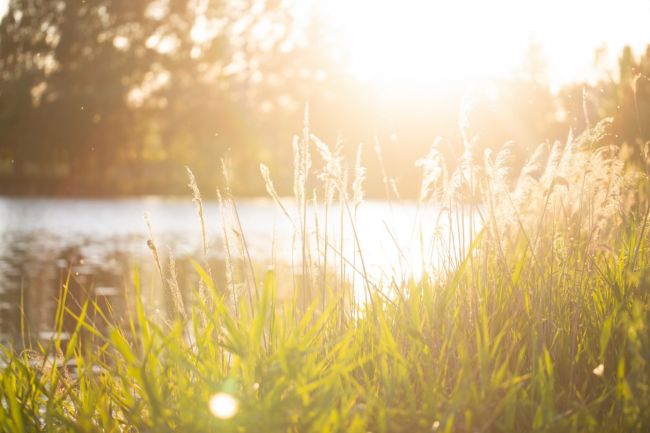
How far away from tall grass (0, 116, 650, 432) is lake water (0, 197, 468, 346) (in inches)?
9.2

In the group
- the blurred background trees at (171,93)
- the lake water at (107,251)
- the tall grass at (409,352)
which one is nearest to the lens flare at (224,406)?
the tall grass at (409,352)

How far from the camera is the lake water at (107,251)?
4.68m

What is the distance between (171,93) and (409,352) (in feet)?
148

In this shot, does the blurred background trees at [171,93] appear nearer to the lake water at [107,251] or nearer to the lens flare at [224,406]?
the lake water at [107,251]

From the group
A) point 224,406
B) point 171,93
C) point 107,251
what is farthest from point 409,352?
point 171,93

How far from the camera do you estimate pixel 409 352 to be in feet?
10.4

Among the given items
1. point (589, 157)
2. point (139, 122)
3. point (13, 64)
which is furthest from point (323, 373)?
point (139, 122)

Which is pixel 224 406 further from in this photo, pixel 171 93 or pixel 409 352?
pixel 171 93

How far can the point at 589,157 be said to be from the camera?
3.63 meters

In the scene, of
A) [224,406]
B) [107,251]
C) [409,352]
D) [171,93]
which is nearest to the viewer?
[224,406]

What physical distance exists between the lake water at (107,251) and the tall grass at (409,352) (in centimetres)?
23

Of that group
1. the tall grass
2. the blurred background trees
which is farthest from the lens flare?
the blurred background trees

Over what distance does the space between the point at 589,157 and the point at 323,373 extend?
1.45 metres

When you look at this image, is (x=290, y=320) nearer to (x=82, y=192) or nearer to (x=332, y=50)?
(x=82, y=192)
